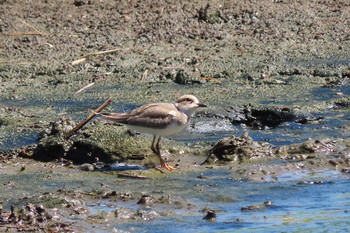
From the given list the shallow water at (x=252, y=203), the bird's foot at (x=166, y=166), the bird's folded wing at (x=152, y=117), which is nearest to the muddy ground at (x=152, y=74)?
the bird's foot at (x=166, y=166)

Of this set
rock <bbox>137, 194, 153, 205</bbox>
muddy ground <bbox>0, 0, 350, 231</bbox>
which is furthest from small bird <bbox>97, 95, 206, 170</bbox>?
rock <bbox>137, 194, 153, 205</bbox>

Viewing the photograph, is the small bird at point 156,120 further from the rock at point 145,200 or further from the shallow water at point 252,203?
the rock at point 145,200

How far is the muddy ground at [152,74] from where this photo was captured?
7762 millimetres

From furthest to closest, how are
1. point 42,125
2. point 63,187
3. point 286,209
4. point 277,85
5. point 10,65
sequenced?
1. point 10,65
2. point 277,85
3. point 42,125
4. point 63,187
5. point 286,209

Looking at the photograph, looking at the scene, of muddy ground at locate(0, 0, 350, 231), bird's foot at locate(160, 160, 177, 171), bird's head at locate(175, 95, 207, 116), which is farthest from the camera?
bird's head at locate(175, 95, 207, 116)

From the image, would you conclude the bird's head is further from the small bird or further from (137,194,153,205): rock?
(137,194,153,205): rock

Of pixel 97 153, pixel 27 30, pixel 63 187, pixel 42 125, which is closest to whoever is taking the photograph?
pixel 63 187

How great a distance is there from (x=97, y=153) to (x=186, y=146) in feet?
3.89

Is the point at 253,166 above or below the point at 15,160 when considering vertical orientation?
above

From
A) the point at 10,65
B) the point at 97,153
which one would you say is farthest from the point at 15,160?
the point at 10,65

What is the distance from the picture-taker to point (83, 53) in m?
12.4

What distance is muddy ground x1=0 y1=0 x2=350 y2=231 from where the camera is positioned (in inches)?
306

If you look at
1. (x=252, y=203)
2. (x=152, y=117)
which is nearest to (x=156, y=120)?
(x=152, y=117)

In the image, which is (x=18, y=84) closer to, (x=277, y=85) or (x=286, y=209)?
(x=277, y=85)
